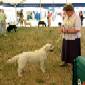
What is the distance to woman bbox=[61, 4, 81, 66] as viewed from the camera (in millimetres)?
8617

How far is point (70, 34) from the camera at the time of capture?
8852 millimetres

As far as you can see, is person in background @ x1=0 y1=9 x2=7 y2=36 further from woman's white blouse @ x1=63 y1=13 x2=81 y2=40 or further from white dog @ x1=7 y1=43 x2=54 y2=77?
white dog @ x1=7 y1=43 x2=54 y2=77

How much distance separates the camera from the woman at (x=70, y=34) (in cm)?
862

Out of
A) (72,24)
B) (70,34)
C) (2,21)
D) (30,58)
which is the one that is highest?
(72,24)

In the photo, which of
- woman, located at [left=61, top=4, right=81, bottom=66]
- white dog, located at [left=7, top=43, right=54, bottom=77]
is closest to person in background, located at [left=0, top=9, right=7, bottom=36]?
woman, located at [left=61, top=4, right=81, bottom=66]

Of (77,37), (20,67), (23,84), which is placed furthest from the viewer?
(77,37)

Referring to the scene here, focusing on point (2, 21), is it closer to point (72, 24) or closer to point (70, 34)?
point (70, 34)

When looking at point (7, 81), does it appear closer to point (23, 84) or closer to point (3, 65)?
point (23, 84)

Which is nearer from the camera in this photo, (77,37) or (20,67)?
(20,67)

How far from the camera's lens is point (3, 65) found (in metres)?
9.79

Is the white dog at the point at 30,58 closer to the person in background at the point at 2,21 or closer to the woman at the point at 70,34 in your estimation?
the woman at the point at 70,34

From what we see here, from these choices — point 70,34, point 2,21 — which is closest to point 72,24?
point 70,34

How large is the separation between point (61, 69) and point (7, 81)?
1714 millimetres

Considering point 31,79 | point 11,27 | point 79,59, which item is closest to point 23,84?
point 31,79
